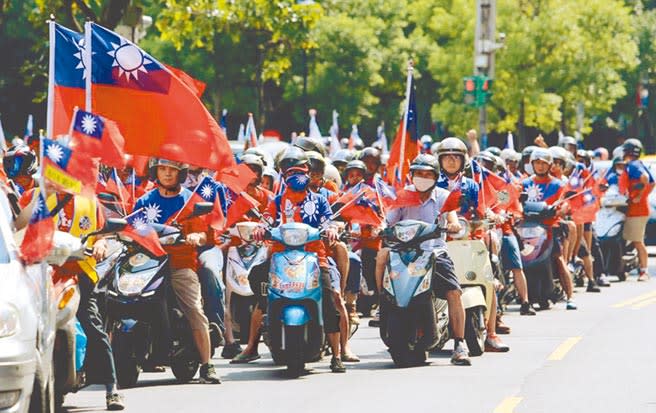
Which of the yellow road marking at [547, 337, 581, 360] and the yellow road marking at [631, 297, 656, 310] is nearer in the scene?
the yellow road marking at [547, 337, 581, 360]

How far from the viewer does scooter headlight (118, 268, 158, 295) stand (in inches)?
480

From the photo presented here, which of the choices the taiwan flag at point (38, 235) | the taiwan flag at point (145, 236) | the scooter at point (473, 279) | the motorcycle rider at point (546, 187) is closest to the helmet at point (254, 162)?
the scooter at point (473, 279)

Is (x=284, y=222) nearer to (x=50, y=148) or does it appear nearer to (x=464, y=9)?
(x=50, y=148)

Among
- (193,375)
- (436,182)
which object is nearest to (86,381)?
(193,375)

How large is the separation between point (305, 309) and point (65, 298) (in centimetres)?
296

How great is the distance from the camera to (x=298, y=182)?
13.5 metres

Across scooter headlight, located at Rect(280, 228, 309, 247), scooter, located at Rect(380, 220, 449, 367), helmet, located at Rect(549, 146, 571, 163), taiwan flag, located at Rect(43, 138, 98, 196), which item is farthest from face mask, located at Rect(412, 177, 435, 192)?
helmet, located at Rect(549, 146, 571, 163)

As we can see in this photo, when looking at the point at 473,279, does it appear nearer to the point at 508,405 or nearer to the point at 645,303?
the point at 508,405

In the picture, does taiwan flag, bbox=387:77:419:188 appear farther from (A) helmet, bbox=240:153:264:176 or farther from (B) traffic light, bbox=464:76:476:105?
(B) traffic light, bbox=464:76:476:105

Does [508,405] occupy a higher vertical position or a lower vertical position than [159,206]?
lower

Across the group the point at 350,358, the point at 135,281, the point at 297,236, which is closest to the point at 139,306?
the point at 135,281

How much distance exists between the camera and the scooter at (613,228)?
24.7 meters

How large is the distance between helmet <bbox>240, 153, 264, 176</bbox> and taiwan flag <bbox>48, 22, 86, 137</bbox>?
3096mm

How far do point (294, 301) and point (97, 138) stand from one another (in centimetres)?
314
